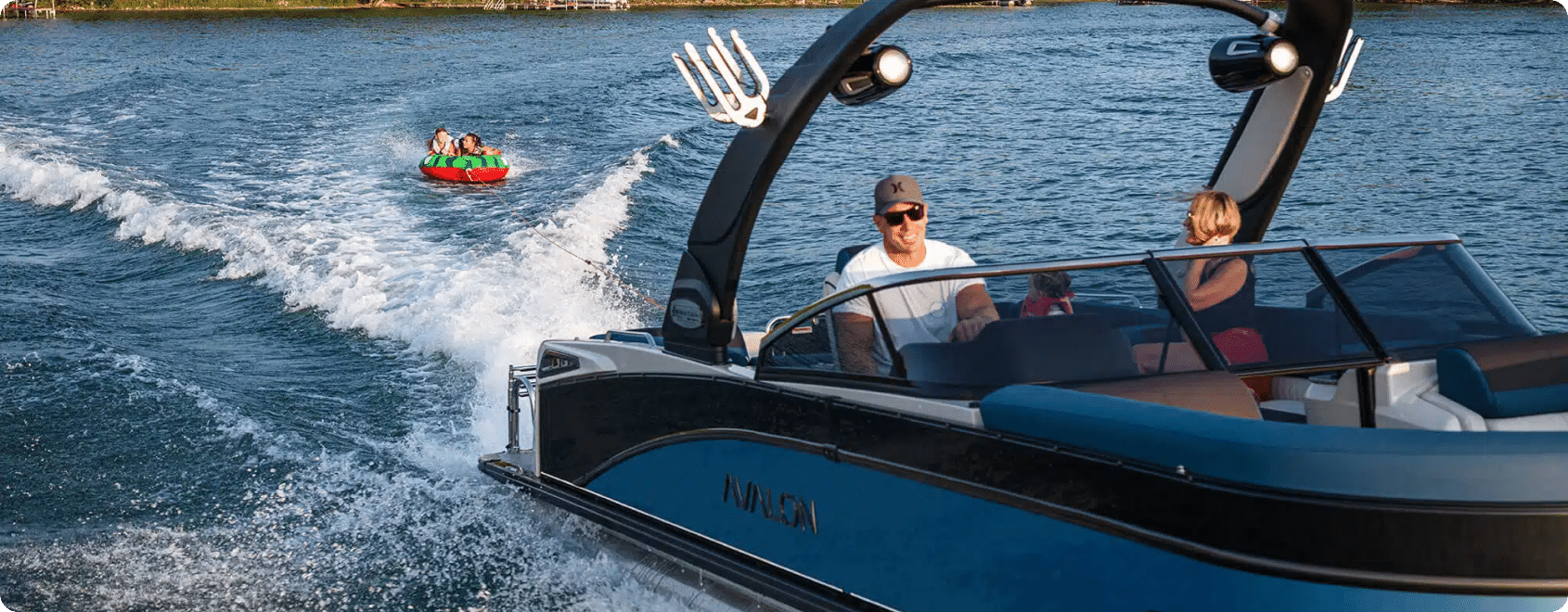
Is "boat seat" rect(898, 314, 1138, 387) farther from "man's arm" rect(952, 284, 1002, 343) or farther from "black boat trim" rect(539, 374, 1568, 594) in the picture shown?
A: "black boat trim" rect(539, 374, 1568, 594)

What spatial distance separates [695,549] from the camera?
5.16 meters

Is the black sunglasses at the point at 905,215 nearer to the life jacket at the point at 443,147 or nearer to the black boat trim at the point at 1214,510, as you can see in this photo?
the black boat trim at the point at 1214,510

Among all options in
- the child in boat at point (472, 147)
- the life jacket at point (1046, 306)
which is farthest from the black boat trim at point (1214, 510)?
the child in boat at point (472, 147)

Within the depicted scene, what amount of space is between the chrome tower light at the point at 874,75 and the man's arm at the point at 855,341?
778mm

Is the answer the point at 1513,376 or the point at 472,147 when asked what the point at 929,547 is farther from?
the point at 472,147

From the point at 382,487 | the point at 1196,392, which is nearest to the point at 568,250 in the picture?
the point at 382,487

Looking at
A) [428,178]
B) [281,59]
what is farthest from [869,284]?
[281,59]

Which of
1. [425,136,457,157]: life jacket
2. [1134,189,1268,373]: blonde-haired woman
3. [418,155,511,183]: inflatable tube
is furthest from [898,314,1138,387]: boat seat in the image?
[425,136,457,157]: life jacket

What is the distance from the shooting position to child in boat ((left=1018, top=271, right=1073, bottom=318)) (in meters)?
4.35

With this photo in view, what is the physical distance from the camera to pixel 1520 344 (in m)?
4.03

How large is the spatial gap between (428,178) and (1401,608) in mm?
14777

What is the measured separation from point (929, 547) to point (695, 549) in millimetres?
1356

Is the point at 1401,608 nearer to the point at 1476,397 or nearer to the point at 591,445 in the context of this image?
the point at 1476,397

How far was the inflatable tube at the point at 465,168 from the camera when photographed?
1631 cm
